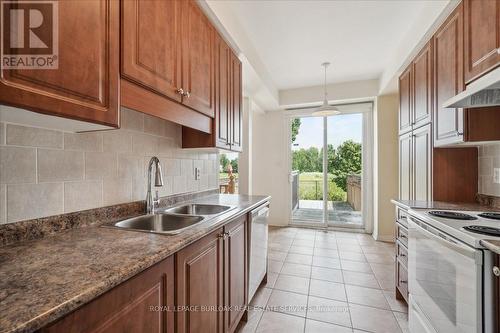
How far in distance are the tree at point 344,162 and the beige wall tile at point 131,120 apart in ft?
12.6

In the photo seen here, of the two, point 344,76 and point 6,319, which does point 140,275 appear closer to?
point 6,319

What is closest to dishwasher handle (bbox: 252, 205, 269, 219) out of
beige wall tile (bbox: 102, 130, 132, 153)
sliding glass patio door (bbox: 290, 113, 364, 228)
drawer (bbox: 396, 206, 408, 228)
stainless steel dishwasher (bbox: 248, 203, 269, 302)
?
stainless steel dishwasher (bbox: 248, 203, 269, 302)

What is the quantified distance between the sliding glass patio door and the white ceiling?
115 cm

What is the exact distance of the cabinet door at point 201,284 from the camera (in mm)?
988

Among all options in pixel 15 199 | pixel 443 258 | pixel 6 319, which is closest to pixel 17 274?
pixel 6 319

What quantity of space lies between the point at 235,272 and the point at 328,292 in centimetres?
→ 121

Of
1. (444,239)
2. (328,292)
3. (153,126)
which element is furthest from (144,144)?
(328,292)

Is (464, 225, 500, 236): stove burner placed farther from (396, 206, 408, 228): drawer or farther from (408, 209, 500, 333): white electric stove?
(396, 206, 408, 228): drawer

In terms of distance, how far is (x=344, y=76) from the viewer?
12.5ft

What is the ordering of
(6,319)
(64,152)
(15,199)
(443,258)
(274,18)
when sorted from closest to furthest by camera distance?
(6,319), (15,199), (64,152), (443,258), (274,18)

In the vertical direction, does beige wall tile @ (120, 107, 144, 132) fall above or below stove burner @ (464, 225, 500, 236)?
above

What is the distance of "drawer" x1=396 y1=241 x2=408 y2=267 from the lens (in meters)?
1.87

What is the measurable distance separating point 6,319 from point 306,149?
4.65 m

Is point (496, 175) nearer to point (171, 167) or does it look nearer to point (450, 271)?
point (450, 271)
